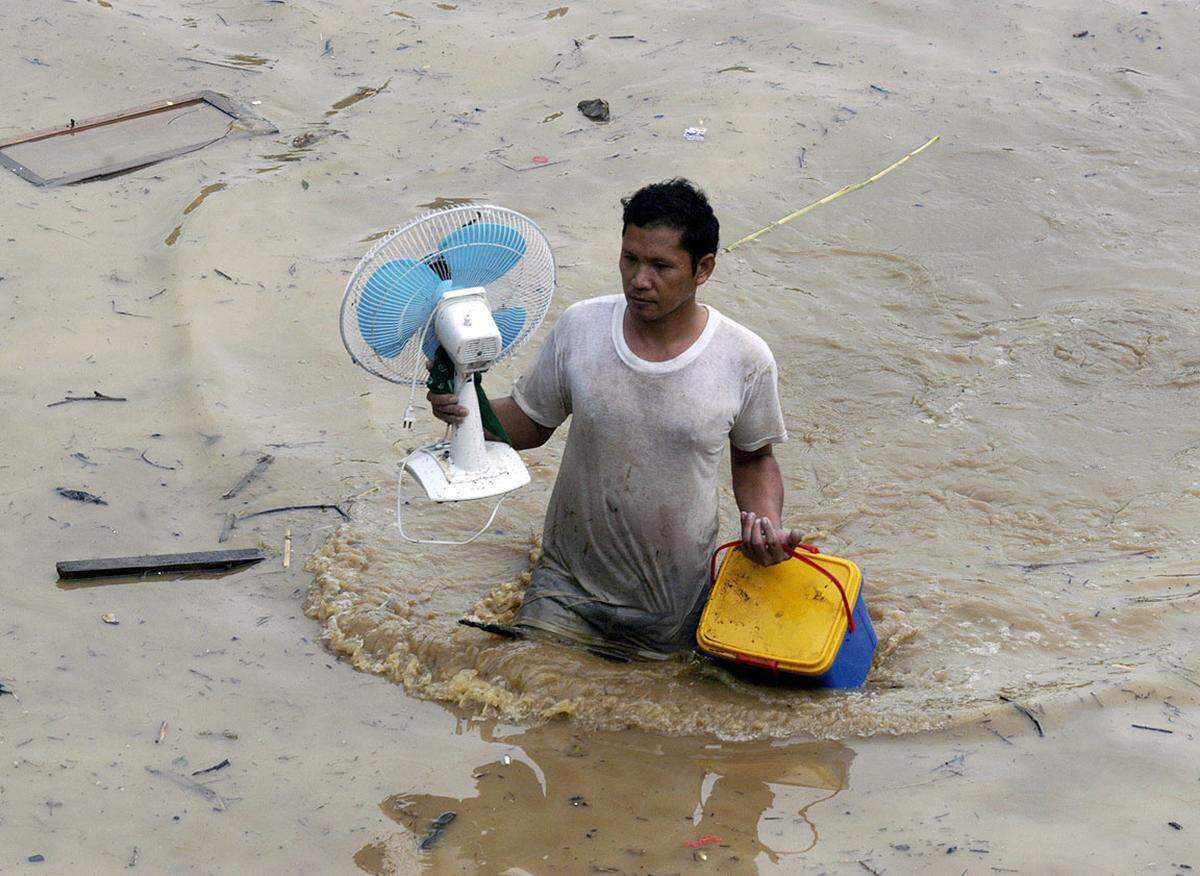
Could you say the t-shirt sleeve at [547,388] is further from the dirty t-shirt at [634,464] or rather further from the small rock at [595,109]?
the small rock at [595,109]

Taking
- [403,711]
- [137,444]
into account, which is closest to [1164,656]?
[403,711]

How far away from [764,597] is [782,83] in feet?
17.8

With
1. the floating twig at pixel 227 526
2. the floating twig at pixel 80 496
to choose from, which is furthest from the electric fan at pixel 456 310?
the floating twig at pixel 80 496

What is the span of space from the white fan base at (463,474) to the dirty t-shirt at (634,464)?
1.16 feet

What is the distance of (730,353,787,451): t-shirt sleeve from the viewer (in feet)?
12.7

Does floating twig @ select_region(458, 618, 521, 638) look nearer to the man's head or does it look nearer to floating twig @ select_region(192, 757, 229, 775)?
floating twig @ select_region(192, 757, 229, 775)

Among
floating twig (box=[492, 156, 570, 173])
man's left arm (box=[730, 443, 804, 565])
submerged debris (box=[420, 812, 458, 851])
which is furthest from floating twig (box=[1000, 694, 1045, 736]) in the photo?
floating twig (box=[492, 156, 570, 173])

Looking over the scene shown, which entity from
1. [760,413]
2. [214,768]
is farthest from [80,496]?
[760,413]

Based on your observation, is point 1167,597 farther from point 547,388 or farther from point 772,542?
point 547,388

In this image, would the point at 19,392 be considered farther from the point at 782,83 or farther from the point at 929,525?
the point at 782,83

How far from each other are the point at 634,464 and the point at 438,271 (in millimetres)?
884

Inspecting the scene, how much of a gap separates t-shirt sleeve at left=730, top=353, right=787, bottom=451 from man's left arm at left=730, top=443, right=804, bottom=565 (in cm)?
4

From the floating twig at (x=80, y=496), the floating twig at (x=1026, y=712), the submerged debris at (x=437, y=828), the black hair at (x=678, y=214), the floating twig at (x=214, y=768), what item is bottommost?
the submerged debris at (x=437, y=828)

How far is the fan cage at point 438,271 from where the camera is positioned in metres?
3.34
